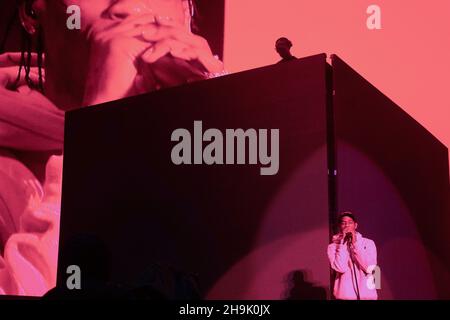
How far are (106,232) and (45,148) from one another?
0.76 m

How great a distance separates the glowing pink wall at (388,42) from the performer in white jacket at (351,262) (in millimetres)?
555

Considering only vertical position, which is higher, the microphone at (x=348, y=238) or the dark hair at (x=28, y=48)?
the dark hair at (x=28, y=48)

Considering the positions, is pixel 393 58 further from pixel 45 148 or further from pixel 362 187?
pixel 45 148

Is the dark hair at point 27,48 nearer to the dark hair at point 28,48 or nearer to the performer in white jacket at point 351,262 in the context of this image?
the dark hair at point 28,48

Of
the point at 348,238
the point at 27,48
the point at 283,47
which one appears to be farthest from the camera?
the point at 27,48

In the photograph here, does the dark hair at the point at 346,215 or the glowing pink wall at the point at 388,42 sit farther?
the glowing pink wall at the point at 388,42

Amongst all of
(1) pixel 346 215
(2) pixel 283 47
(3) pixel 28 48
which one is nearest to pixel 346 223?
(1) pixel 346 215

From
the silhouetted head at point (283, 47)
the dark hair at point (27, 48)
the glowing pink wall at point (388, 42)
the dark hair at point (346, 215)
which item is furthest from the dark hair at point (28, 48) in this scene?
the dark hair at point (346, 215)

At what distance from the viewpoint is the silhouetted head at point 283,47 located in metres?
2.40

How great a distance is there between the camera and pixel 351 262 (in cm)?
198

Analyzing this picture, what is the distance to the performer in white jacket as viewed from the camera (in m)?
1.94

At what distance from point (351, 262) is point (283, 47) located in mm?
844

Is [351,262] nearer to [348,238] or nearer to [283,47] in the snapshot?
[348,238]
